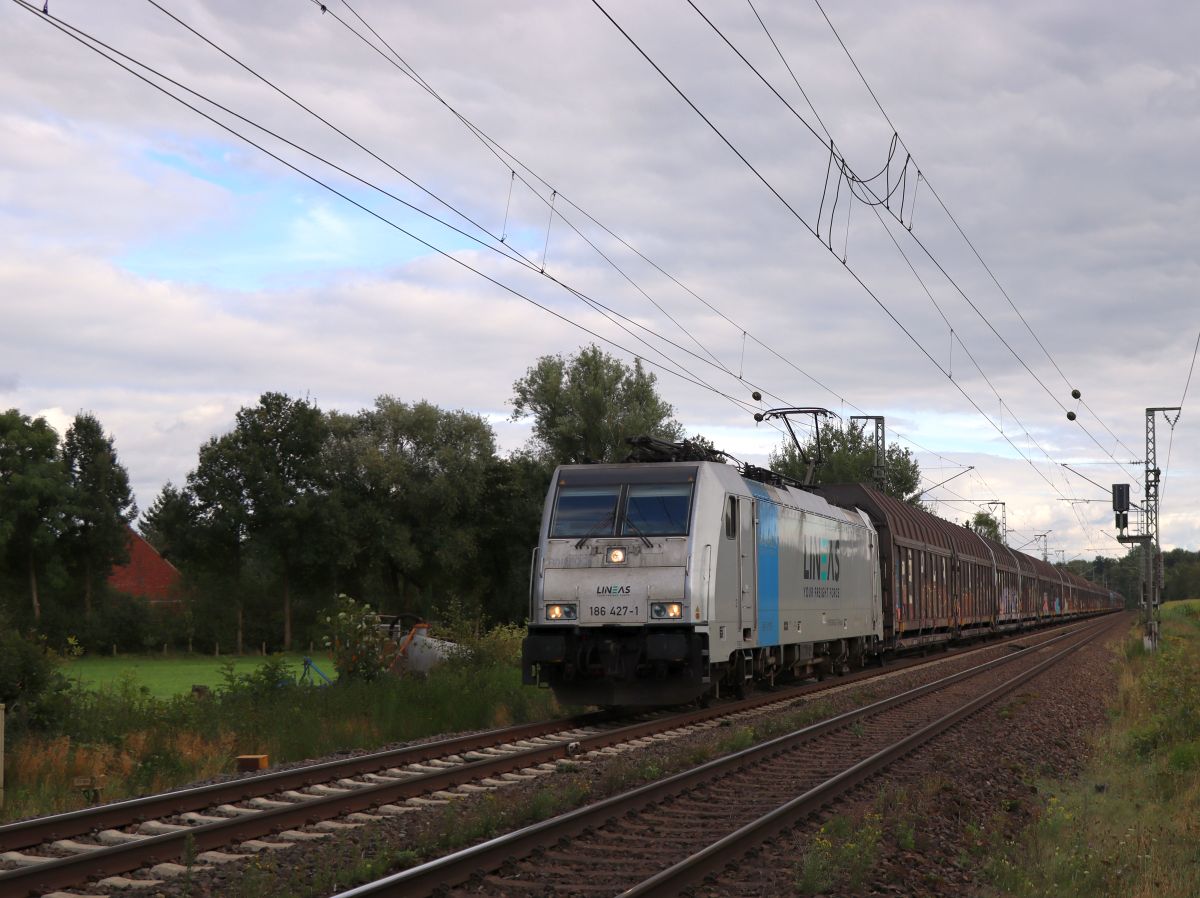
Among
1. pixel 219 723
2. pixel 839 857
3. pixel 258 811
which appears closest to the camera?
pixel 839 857

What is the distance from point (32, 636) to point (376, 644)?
5780 mm

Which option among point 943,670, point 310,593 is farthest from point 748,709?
point 310,593

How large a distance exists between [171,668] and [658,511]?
116 ft

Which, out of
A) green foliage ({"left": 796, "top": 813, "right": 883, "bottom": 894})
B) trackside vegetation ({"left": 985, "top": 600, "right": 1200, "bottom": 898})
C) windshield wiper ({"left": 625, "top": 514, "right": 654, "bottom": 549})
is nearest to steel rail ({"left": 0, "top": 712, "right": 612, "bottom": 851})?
windshield wiper ({"left": 625, "top": 514, "right": 654, "bottom": 549})

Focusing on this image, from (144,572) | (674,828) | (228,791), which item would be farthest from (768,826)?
(144,572)

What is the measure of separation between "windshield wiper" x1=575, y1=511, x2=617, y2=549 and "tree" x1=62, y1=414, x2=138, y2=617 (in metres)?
52.9

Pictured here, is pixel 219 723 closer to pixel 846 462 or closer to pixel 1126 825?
pixel 1126 825

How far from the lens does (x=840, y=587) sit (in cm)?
2520

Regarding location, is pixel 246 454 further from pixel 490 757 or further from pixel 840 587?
pixel 490 757

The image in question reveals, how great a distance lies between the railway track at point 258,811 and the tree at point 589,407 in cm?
4264

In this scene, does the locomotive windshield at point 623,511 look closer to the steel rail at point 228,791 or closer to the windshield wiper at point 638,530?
the windshield wiper at point 638,530

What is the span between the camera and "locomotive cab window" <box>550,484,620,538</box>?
56.8 ft

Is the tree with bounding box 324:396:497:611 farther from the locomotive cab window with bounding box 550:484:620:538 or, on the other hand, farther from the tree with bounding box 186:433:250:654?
the locomotive cab window with bounding box 550:484:620:538

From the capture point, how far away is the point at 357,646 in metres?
19.5
